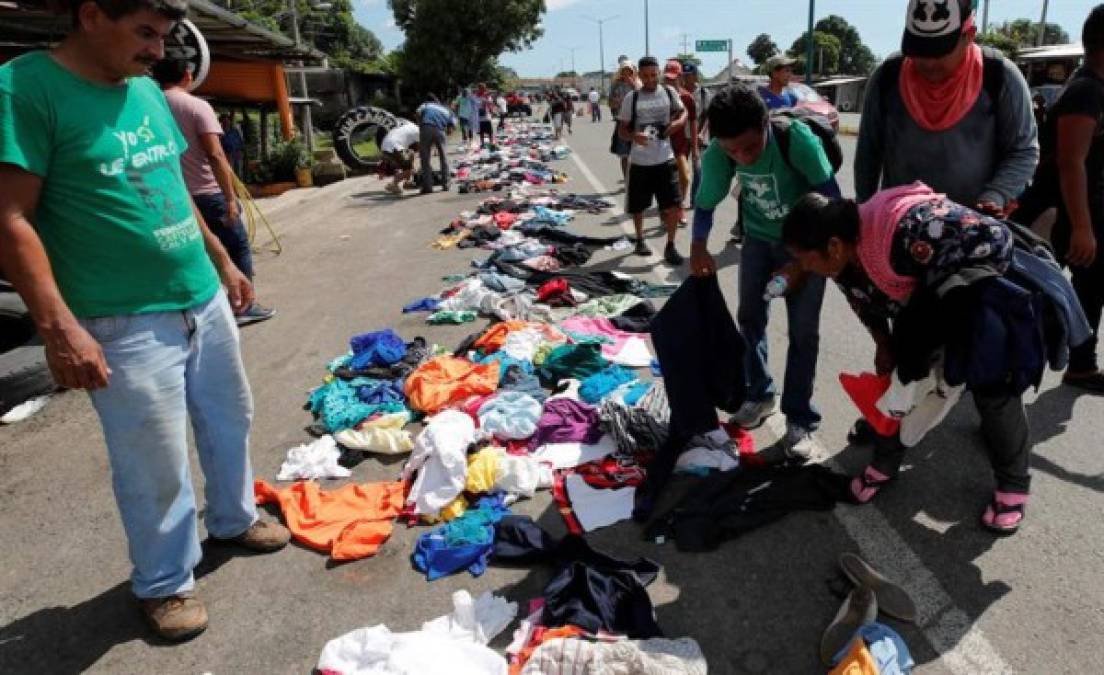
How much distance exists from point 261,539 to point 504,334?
2.51 metres

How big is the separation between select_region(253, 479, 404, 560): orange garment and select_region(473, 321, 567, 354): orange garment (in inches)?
69.5

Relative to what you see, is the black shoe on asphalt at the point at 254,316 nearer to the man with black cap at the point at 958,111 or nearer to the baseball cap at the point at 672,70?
the man with black cap at the point at 958,111

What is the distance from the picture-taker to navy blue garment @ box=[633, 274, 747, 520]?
3385 millimetres

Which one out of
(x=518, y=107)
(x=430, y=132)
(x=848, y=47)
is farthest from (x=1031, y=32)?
(x=430, y=132)

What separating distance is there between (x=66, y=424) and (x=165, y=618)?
274cm

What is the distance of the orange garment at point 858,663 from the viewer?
2.06 meters

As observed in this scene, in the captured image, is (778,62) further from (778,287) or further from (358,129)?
(358,129)

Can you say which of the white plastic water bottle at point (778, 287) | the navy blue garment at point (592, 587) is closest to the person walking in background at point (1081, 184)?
the white plastic water bottle at point (778, 287)

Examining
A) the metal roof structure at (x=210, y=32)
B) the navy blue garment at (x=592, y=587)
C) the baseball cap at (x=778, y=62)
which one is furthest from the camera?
the metal roof structure at (x=210, y=32)

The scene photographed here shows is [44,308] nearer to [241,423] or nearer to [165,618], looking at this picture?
[241,423]

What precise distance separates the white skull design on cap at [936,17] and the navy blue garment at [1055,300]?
92cm

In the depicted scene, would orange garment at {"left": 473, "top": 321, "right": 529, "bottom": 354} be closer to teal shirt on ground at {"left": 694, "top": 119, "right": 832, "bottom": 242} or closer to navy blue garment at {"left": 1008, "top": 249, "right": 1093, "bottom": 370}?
teal shirt on ground at {"left": 694, "top": 119, "right": 832, "bottom": 242}

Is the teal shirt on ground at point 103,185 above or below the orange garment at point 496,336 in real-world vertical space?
above

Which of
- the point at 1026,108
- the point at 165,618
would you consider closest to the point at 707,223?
the point at 1026,108
